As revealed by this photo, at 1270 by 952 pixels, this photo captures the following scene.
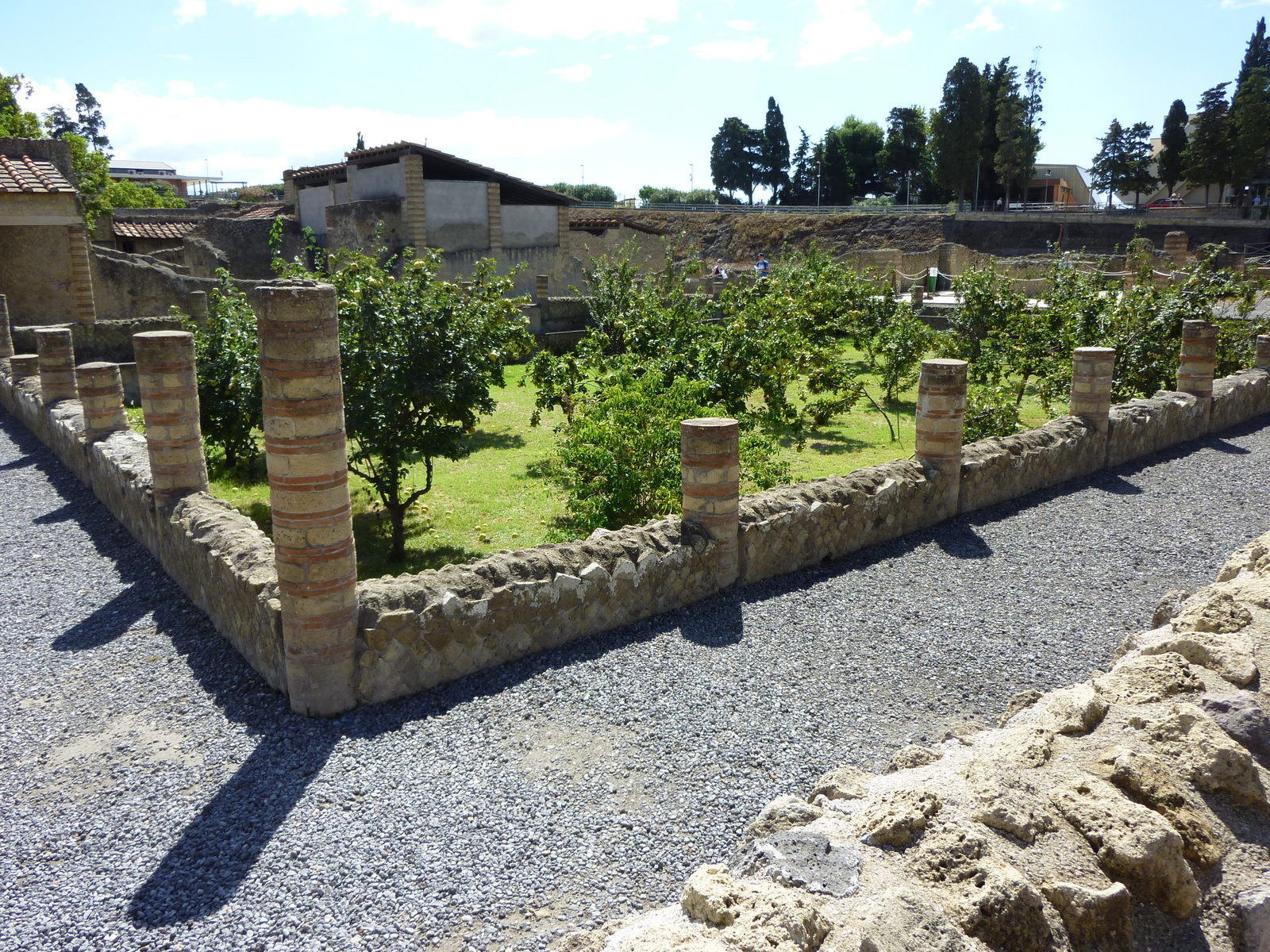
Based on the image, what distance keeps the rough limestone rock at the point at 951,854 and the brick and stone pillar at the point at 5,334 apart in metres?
15.9

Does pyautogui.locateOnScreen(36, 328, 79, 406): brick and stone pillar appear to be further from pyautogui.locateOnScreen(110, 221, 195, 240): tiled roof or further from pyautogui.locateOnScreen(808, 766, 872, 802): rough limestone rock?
pyautogui.locateOnScreen(110, 221, 195, 240): tiled roof

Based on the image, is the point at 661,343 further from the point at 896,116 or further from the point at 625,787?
the point at 896,116

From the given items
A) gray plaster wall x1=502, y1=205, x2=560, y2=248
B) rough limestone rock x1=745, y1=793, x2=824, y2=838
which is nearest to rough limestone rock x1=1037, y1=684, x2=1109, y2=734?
rough limestone rock x1=745, y1=793, x2=824, y2=838

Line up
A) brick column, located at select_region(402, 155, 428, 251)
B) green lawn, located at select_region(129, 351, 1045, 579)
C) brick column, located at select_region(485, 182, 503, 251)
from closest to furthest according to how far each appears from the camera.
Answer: green lawn, located at select_region(129, 351, 1045, 579), brick column, located at select_region(402, 155, 428, 251), brick column, located at select_region(485, 182, 503, 251)

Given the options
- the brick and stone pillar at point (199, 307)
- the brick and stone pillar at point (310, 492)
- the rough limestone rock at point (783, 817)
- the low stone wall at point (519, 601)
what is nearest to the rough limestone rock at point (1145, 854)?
the rough limestone rock at point (783, 817)

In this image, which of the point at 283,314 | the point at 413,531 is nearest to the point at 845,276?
the point at 413,531

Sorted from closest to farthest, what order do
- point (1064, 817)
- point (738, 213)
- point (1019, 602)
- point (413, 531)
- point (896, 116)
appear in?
point (1064, 817) → point (1019, 602) → point (413, 531) → point (738, 213) → point (896, 116)

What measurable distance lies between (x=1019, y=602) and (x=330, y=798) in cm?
462

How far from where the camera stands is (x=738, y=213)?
54562 mm

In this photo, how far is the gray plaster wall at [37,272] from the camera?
17328mm

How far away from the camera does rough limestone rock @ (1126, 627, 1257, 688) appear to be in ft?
12.7

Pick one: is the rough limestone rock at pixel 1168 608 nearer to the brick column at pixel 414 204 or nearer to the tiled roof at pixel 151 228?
the brick column at pixel 414 204

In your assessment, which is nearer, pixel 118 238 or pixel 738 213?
pixel 118 238

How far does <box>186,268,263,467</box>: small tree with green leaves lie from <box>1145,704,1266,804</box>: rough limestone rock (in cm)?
770
